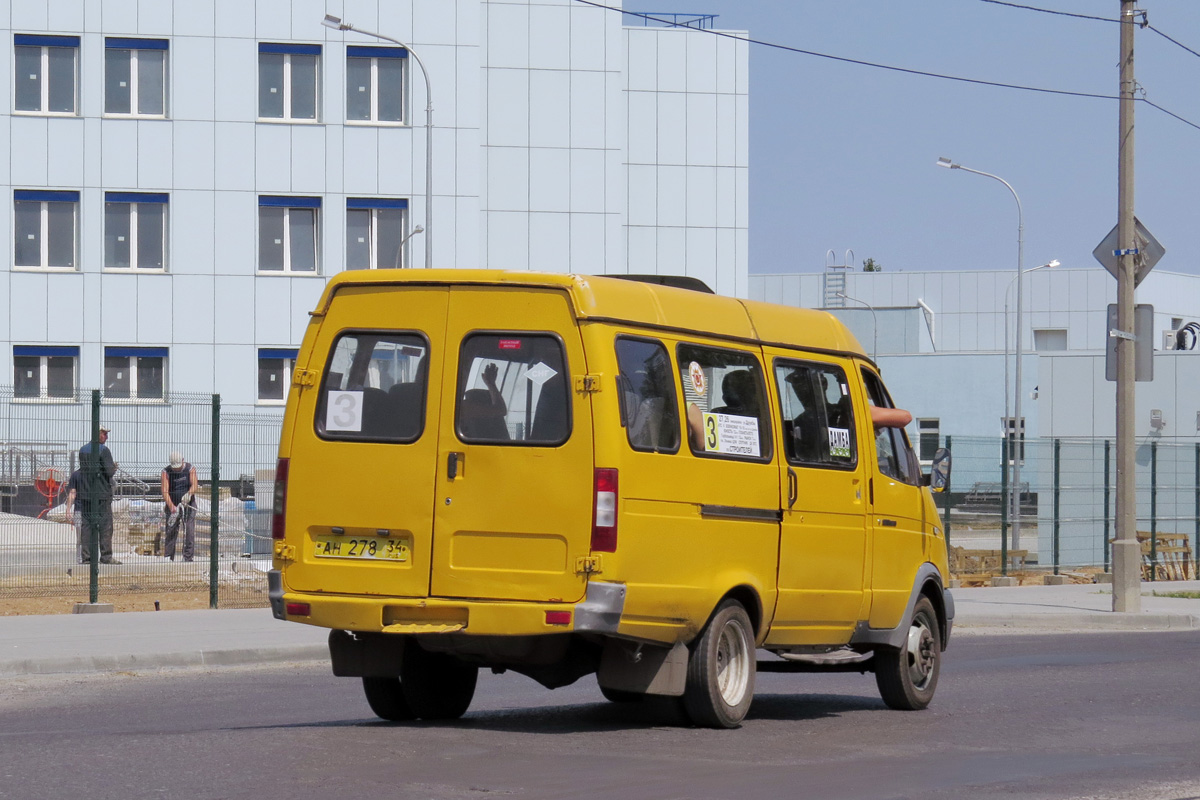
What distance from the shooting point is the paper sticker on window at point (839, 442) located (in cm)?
1073

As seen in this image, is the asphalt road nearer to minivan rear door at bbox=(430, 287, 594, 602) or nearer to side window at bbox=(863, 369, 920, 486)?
minivan rear door at bbox=(430, 287, 594, 602)

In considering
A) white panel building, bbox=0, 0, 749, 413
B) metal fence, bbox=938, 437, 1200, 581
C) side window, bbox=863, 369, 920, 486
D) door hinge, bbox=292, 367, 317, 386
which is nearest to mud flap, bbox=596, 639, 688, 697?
door hinge, bbox=292, 367, 317, 386

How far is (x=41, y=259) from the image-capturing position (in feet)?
138

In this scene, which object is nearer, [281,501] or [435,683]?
[281,501]

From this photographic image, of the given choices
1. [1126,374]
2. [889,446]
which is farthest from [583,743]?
[1126,374]

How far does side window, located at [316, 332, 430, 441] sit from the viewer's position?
9.20 metres

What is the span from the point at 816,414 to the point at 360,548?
302cm

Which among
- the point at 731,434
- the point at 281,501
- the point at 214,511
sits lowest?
the point at 214,511

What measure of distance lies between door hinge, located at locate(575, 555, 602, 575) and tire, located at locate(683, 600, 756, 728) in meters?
1.01

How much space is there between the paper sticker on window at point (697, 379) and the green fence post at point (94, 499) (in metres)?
10.2

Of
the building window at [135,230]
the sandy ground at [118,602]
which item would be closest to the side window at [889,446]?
the sandy ground at [118,602]

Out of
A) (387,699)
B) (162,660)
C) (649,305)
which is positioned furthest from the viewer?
(162,660)

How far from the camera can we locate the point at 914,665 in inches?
449

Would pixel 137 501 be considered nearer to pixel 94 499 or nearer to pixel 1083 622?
pixel 94 499
